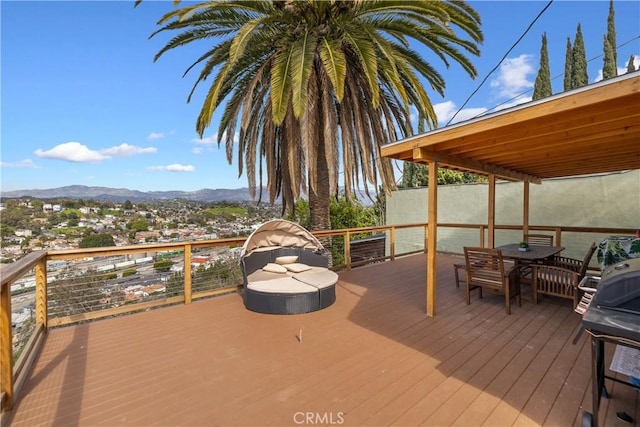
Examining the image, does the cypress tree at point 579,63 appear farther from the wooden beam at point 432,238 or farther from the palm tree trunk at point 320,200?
the wooden beam at point 432,238

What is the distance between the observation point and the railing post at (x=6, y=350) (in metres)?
2.02

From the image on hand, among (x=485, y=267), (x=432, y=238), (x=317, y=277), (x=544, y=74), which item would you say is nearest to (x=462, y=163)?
(x=432, y=238)

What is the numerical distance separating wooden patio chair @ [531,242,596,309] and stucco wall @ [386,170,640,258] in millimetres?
4234

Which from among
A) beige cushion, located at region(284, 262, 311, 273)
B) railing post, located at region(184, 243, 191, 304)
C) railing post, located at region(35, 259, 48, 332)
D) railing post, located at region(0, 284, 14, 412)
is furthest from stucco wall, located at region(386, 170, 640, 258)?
railing post, located at region(0, 284, 14, 412)

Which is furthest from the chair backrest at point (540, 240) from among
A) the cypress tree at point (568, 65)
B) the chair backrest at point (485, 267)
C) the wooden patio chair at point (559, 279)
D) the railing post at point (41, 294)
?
the cypress tree at point (568, 65)

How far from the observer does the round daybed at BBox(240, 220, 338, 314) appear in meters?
4.02

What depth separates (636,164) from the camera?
561 centimetres

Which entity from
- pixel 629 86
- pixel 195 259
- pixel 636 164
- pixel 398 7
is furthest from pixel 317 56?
pixel 636 164

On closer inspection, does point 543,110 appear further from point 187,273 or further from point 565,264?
point 187,273

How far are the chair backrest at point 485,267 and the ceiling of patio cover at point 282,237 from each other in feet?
7.84

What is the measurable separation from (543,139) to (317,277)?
3.54 meters

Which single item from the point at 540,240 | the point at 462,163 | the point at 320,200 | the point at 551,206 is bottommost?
the point at 540,240

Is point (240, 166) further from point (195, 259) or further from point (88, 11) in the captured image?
point (88, 11)

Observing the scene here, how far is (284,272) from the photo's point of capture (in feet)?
15.6
